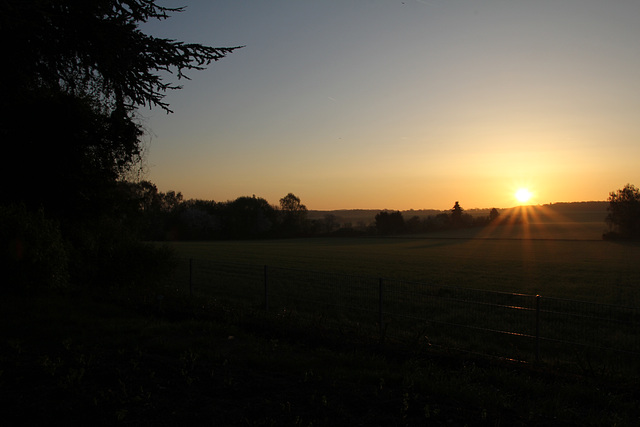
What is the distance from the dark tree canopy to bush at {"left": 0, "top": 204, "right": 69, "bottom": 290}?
1.77 m

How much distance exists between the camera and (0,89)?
26.8ft

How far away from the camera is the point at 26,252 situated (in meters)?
9.59

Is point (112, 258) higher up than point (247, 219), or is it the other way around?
point (247, 219)

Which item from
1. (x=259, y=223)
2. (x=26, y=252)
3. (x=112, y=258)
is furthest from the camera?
(x=259, y=223)

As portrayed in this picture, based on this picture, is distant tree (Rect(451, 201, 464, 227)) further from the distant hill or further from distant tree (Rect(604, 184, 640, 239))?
distant tree (Rect(604, 184, 640, 239))

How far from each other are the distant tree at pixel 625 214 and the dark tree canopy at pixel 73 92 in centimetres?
7566

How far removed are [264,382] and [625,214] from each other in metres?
80.7

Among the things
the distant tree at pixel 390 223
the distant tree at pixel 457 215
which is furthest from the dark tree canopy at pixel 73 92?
the distant tree at pixel 457 215

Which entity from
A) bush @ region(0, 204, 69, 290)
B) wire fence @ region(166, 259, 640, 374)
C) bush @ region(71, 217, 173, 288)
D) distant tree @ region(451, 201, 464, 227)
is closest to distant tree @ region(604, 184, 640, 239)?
distant tree @ region(451, 201, 464, 227)

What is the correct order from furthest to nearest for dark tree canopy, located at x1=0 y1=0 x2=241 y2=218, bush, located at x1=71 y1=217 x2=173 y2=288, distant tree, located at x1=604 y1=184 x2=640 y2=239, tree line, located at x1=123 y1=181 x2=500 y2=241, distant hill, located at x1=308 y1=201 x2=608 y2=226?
1. distant hill, located at x1=308 y1=201 x2=608 y2=226
2. tree line, located at x1=123 y1=181 x2=500 y2=241
3. distant tree, located at x1=604 y1=184 x2=640 y2=239
4. bush, located at x1=71 y1=217 x2=173 y2=288
5. dark tree canopy, located at x1=0 y1=0 x2=241 y2=218

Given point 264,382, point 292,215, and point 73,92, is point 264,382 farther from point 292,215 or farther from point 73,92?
point 292,215

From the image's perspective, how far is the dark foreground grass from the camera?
4250mm

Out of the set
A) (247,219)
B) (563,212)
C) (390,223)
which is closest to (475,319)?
(390,223)

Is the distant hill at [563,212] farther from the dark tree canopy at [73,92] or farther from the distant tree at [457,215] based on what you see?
the dark tree canopy at [73,92]
